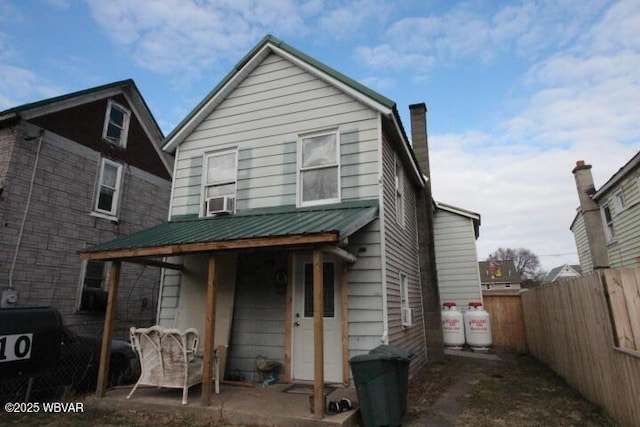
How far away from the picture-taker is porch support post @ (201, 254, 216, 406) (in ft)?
17.0

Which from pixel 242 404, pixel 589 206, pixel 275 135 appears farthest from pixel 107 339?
pixel 589 206

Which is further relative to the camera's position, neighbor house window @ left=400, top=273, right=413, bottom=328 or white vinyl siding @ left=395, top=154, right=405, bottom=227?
white vinyl siding @ left=395, top=154, right=405, bottom=227

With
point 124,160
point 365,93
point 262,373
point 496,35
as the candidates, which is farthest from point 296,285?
point 124,160

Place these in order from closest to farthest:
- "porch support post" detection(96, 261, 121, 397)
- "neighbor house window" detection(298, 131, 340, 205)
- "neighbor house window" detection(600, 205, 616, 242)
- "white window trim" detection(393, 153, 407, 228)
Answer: "porch support post" detection(96, 261, 121, 397), "neighbor house window" detection(298, 131, 340, 205), "white window trim" detection(393, 153, 407, 228), "neighbor house window" detection(600, 205, 616, 242)

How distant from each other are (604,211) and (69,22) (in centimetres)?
2018

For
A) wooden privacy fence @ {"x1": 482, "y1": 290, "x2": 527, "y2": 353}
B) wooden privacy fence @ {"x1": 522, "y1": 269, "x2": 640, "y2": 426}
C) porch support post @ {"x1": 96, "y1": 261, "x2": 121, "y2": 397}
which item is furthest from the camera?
wooden privacy fence @ {"x1": 482, "y1": 290, "x2": 527, "y2": 353}

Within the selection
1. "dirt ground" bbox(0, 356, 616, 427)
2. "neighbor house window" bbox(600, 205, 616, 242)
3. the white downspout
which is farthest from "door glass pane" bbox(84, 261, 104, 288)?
"neighbor house window" bbox(600, 205, 616, 242)

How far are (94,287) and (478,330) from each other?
39.9 feet

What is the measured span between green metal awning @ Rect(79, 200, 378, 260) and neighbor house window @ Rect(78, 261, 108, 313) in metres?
4.38

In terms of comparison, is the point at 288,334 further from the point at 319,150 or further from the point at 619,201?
the point at 619,201

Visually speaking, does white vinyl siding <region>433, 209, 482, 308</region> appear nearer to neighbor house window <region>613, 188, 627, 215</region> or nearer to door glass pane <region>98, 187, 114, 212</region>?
neighbor house window <region>613, 188, 627, 215</region>

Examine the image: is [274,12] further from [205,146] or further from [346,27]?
[205,146]

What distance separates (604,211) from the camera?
14.9 metres

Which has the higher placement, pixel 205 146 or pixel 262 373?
pixel 205 146
